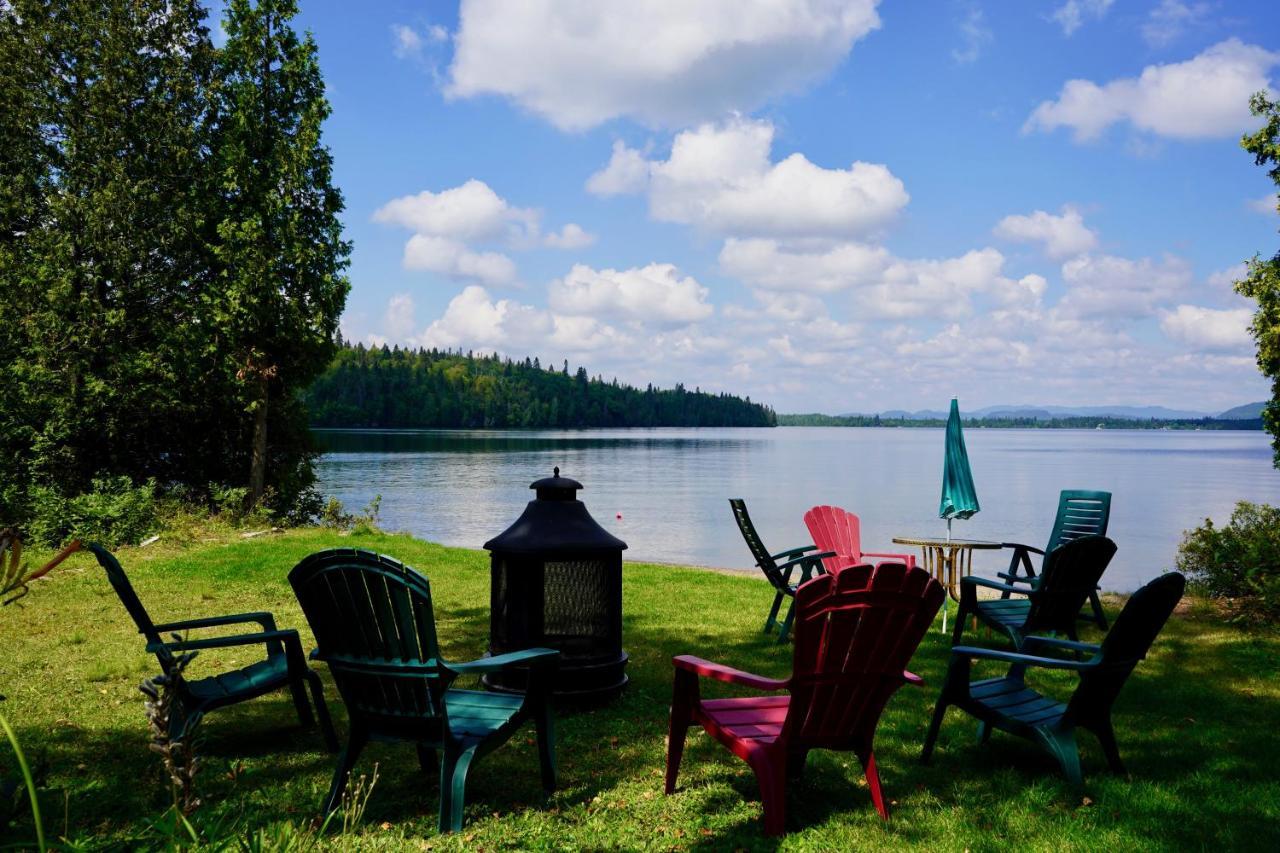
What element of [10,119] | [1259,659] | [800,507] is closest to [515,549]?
[1259,659]

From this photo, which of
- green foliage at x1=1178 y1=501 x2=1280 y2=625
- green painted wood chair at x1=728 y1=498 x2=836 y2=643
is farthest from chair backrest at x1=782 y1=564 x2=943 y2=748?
green foliage at x1=1178 y1=501 x2=1280 y2=625

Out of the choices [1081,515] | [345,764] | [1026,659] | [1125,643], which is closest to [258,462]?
[345,764]

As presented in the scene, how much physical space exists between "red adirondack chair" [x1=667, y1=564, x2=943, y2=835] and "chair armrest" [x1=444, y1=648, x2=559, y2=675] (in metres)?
0.72

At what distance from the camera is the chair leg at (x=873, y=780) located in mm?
3580

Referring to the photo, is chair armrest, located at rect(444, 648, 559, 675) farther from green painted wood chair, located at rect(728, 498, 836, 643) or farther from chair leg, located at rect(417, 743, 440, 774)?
green painted wood chair, located at rect(728, 498, 836, 643)

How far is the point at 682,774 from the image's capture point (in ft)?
13.6

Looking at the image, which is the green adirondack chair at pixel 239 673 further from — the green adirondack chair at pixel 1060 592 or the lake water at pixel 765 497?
the lake water at pixel 765 497

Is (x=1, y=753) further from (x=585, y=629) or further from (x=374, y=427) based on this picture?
(x=374, y=427)

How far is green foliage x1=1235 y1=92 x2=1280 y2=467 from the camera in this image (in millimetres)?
9672

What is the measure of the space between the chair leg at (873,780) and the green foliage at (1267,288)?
8.78 m

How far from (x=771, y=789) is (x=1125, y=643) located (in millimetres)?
1865

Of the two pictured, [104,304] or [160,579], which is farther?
[104,304]

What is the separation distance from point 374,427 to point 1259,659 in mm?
107241

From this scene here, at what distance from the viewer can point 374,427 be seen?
106m
